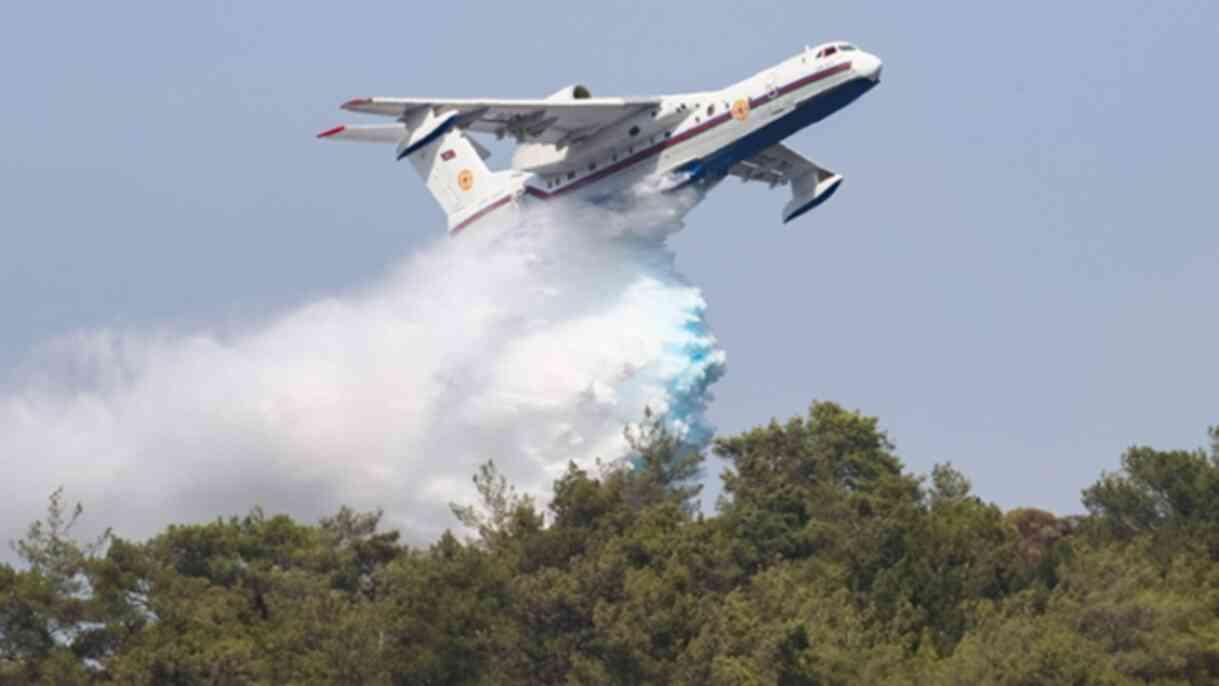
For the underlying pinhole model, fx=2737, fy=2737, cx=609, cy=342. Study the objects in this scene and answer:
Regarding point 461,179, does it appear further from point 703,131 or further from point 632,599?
point 632,599

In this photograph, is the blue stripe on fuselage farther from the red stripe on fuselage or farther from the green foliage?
the green foliage

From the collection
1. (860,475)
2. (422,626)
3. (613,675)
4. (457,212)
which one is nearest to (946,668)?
(613,675)

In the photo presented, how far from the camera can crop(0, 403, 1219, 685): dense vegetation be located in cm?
5691

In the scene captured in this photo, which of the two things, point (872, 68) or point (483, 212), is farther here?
point (483, 212)

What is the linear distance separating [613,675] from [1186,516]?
2663 cm

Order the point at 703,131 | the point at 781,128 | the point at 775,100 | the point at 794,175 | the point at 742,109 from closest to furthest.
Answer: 1. the point at 775,100
2. the point at 781,128
3. the point at 742,109
4. the point at 703,131
5. the point at 794,175

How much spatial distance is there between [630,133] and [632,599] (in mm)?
13441

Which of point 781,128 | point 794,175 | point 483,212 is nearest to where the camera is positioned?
point 781,128

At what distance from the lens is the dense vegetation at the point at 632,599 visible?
5691 centimetres

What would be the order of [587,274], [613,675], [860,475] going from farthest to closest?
[860,475] → [587,274] → [613,675]

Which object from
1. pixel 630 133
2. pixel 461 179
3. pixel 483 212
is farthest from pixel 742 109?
pixel 461 179

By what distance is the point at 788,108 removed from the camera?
2511 inches

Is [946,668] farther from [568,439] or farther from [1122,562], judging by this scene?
[568,439]

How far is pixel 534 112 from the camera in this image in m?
66.7
